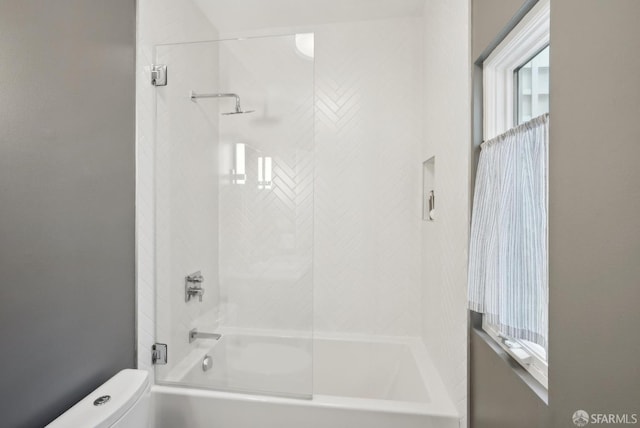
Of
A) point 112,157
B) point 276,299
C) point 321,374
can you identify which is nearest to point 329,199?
point 276,299

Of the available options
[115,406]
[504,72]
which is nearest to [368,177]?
[504,72]

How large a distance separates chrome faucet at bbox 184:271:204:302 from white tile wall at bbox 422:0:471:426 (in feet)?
4.46

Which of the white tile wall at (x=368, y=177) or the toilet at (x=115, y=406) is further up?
the white tile wall at (x=368, y=177)

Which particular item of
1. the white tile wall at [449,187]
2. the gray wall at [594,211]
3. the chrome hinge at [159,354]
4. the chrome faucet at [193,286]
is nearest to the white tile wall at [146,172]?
the chrome hinge at [159,354]

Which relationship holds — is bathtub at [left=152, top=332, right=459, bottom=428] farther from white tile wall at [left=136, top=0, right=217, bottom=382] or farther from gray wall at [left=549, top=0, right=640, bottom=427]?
gray wall at [left=549, top=0, right=640, bottom=427]

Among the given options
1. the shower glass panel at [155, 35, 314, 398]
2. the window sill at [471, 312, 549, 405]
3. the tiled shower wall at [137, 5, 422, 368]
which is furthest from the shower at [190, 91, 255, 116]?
the window sill at [471, 312, 549, 405]

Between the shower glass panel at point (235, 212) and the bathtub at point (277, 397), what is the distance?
1 cm

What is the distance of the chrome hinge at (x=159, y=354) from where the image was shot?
1.73 metres

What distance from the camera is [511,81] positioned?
4.08 ft

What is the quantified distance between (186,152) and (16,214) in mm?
915

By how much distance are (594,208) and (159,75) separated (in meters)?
1.92

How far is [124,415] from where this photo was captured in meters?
1.17

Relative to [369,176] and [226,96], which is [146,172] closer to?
[226,96]

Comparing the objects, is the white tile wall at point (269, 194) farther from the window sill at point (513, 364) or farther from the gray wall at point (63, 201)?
the window sill at point (513, 364)
